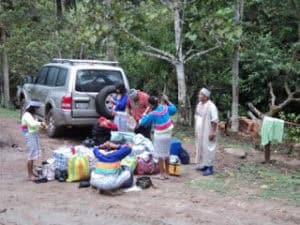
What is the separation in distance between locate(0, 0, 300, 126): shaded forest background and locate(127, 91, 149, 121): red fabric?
3.86m

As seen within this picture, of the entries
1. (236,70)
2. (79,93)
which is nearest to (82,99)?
(79,93)

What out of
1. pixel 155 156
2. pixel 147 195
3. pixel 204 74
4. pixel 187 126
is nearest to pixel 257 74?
pixel 204 74

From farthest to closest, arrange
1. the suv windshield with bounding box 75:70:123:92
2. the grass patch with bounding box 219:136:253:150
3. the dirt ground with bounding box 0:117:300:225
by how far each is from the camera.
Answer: the grass patch with bounding box 219:136:253:150 → the suv windshield with bounding box 75:70:123:92 → the dirt ground with bounding box 0:117:300:225

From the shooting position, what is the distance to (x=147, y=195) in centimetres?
785

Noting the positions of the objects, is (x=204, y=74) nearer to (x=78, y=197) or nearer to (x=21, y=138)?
(x=21, y=138)

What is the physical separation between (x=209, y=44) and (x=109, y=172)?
313 inches

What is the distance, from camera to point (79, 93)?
11.8 meters

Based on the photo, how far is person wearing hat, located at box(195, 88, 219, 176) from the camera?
9.40 metres

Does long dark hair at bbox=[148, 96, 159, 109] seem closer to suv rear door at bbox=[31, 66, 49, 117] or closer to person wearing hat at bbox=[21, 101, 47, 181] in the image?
person wearing hat at bbox=[21, 101, 47, 181]

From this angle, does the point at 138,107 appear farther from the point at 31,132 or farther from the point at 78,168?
the point at 31,132

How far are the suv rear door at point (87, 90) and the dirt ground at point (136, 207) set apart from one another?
3149 millimetres

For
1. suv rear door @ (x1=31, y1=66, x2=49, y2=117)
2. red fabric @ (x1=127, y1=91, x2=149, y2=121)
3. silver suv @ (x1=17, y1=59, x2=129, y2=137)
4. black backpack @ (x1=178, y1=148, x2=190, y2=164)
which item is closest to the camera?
black backpack @ (x1=178, y1=148, x2=190, y2=164)

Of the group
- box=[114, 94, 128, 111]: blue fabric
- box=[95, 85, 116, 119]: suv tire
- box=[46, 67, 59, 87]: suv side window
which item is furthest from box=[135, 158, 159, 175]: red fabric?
box=[46, 67, 59, 87]: suv side window

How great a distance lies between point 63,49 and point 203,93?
14.0 m
